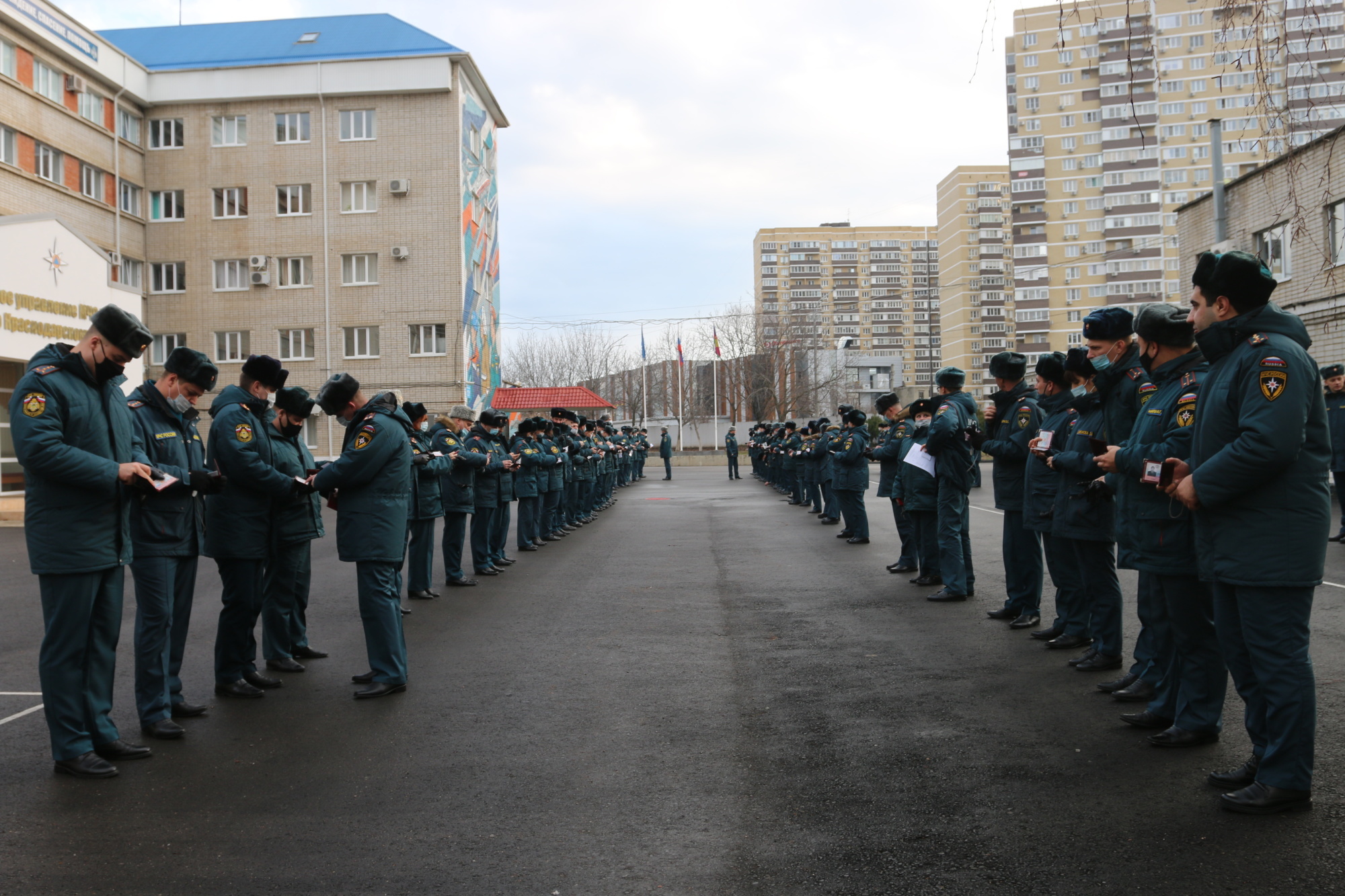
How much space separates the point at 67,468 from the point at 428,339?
1543 inches

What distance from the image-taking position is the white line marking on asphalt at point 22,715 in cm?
604

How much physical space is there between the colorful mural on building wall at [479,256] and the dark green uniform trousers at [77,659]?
3865 centimetres

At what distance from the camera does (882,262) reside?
169000 mm

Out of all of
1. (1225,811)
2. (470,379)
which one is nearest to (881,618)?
(1225,811)

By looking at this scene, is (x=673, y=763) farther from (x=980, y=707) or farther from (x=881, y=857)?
(x=980, y=707)

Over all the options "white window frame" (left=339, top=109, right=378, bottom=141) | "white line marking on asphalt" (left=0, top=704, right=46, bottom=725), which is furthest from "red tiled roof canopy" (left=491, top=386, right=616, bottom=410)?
"white line marking on asphalt" (left=0, top=704, right=46, bottom=725)

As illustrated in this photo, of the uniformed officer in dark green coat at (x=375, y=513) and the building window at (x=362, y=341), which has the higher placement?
the building window at (x=362, y=341)

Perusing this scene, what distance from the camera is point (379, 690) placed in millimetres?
6523

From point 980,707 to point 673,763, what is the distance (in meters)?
2.01

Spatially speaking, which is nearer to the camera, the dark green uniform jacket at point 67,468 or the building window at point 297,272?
the dark green uniform jacket at point 67,468

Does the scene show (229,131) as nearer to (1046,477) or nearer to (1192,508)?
(1046,477)

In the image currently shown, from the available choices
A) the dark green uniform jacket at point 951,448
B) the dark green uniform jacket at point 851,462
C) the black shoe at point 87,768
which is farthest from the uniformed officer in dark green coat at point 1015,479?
the dark green uniform jacket at point 851,462

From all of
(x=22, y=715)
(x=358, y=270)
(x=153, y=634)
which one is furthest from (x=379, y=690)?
(x=358, y=270)

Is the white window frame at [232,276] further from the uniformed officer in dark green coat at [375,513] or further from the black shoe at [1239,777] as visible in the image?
the black shoe at [1239,777]
